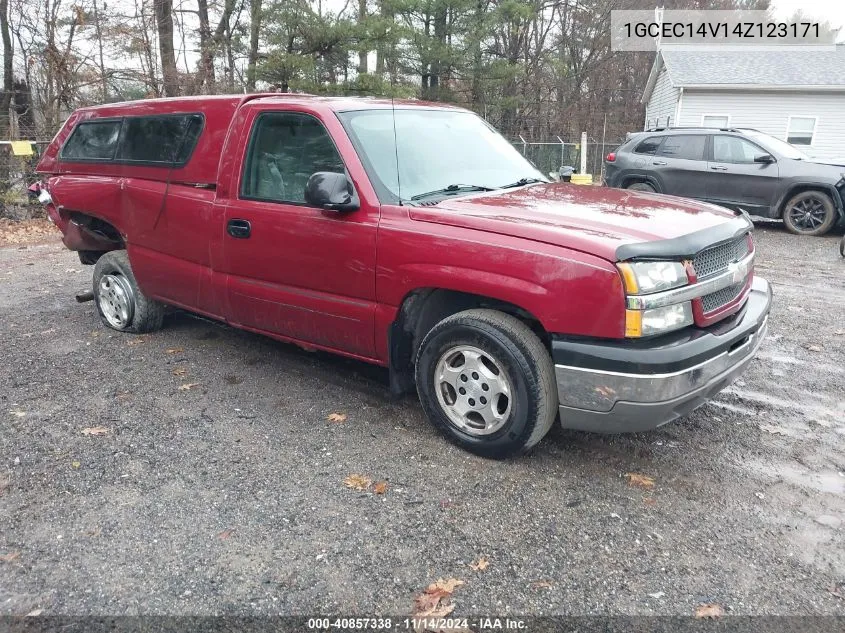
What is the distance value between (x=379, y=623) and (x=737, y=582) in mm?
1429

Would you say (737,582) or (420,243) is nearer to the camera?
(737,582)

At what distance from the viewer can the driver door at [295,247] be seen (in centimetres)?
375

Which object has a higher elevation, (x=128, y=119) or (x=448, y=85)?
(x=448, y=85)

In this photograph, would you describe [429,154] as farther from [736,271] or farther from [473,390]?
[736,271]

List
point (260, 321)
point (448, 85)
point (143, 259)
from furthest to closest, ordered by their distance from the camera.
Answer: point (448, 85), point (143, 259), point (260, 321)

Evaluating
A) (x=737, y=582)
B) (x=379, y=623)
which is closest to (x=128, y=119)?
(x=379, y=623)

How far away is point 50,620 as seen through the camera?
7.82 feet

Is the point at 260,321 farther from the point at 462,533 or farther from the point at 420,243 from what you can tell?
the point at 462,533

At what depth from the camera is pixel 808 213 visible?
10.8m

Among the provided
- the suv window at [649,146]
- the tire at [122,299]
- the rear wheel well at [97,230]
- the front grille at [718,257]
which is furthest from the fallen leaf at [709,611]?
the suv window at [649,146]

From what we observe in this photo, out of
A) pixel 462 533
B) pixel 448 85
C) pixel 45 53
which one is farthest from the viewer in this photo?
pixel 448 85

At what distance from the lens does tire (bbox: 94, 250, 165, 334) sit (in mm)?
5457

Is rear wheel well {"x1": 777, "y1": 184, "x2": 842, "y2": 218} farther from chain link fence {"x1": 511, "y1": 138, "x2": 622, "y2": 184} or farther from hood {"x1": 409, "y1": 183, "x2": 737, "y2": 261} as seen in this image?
chain link fence {"x1": 511, "y1": 138, "x2": 622, "y2": 184}

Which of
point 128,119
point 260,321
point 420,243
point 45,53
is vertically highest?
point 45,53
